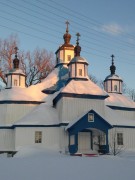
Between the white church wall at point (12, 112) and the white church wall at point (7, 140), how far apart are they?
0.90m

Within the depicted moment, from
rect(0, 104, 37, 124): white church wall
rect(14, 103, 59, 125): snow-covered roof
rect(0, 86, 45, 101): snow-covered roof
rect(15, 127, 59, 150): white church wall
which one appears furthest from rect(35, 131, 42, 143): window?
rect(0, 86, 45, 101): snow-covered roof

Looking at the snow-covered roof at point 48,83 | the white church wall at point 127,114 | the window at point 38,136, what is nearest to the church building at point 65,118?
the window at point 38,136

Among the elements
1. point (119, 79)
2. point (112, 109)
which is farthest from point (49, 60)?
point (112, 109)

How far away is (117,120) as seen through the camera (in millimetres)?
28203

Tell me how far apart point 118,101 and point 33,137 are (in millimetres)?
10707

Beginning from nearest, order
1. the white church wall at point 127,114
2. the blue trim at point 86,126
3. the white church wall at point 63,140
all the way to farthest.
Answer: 1. the blue trim at point 86,126
2. the white church wall at point 63,140
3. the white church wall at point 127,114

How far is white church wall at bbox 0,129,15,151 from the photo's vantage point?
2725 cm

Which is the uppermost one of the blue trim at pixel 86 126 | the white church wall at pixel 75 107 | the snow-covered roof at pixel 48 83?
the snow-covered roof at pixel 48 83

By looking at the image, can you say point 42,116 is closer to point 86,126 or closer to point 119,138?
point 86,126

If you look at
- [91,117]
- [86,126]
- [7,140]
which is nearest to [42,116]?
[7,140]

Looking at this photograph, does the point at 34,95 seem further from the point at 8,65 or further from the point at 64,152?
the point at 8,65

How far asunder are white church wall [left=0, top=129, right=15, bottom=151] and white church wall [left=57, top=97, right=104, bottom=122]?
5.10 metres

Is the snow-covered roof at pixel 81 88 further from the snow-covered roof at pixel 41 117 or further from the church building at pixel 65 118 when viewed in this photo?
the snow-covered roof at pixel 41 117

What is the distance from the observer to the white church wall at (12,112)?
1109 inches
